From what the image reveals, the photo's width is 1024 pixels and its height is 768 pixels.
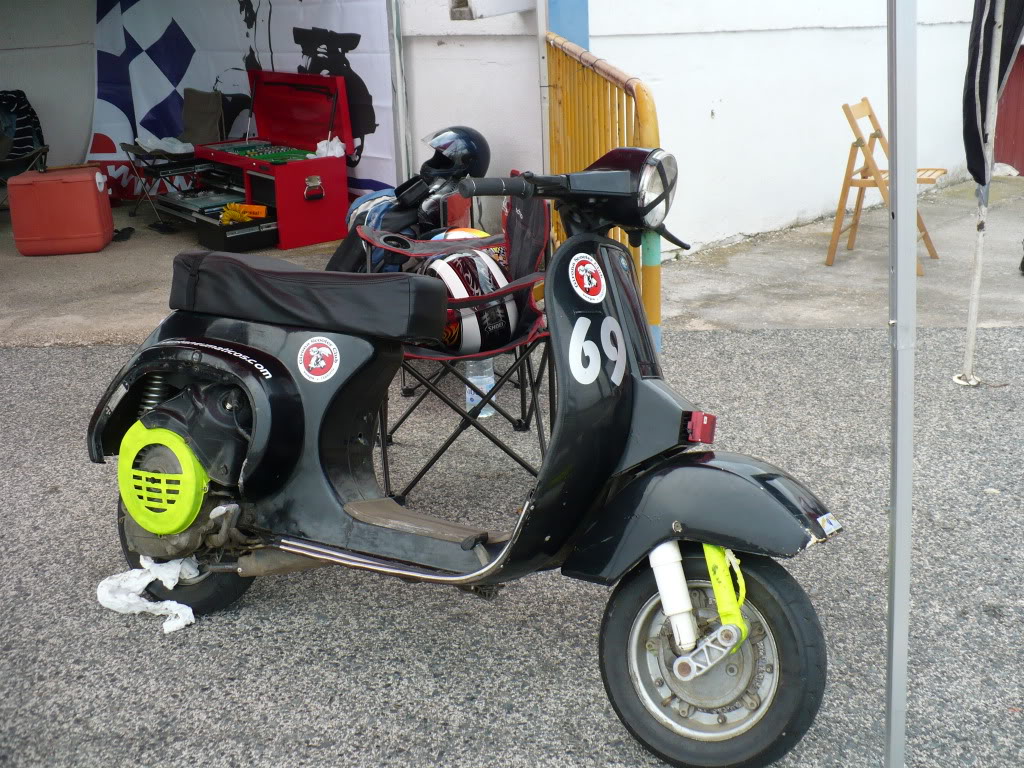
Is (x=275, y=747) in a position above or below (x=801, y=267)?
below

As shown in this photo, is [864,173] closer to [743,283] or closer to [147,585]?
[743,283]

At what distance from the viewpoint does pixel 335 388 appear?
2.67 m

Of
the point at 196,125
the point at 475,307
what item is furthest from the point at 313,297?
the point at 196,125

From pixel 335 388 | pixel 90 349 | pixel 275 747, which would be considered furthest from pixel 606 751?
pixel 90 349

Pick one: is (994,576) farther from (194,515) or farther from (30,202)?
(30,202)

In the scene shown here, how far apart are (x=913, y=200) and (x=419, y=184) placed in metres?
3.14

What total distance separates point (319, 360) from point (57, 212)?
5631mm

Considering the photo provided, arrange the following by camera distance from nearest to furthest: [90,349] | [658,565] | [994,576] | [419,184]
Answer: [658,565]
[994,576]
[419,184]
[90,349]

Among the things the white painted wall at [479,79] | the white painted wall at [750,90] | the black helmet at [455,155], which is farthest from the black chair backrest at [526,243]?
the white painted wall at [750,90]

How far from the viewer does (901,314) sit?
190 centimetres

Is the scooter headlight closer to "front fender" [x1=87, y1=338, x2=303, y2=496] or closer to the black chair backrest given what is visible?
"front fender" [x1=87, y1=338, x2=303, y2=496]

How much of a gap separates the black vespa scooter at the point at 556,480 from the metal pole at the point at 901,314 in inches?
7.2

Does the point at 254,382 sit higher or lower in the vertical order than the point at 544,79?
lower

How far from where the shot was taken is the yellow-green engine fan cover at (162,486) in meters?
2.65
